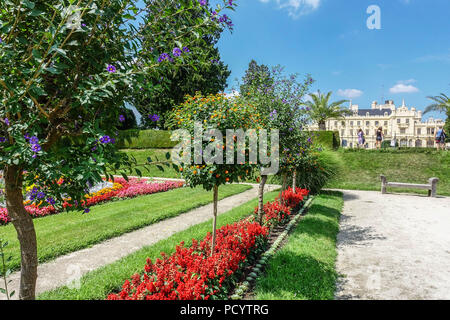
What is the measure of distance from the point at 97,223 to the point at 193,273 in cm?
456

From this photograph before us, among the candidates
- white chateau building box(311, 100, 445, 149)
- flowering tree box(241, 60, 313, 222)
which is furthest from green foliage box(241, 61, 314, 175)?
white chateau building box(311, 100, 445, 149)

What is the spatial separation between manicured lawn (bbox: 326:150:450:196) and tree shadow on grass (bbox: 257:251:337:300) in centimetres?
1031

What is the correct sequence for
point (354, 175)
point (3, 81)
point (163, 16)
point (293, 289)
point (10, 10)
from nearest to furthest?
point (3, 81), point (10, 10), point (163, 16), point (293, 289), point (354, 175)

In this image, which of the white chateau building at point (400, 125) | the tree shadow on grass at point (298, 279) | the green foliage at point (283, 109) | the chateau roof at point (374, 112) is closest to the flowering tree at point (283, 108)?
the green foliage at point (283, 109)

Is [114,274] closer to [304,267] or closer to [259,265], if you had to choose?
[259,265]

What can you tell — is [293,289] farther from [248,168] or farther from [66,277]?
[66,277]

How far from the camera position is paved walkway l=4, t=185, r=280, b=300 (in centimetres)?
416

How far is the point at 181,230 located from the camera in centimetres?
667

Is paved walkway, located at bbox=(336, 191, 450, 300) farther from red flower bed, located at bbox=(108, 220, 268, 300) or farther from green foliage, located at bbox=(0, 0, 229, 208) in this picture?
green foliage, located at bbox=(0, 0, 229, 208)

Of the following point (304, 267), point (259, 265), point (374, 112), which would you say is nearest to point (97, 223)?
point (259, 265)

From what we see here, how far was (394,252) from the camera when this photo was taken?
18.5ft

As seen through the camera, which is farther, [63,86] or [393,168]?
[393,168]
